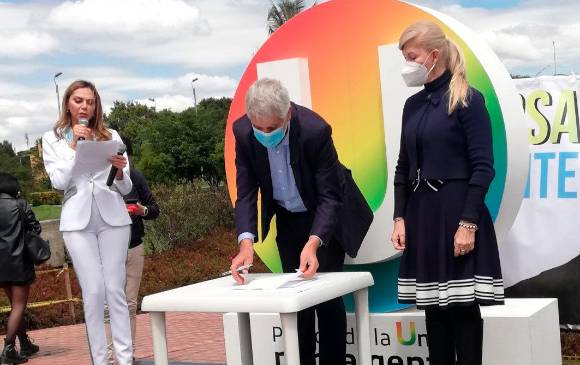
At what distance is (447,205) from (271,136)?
887mm

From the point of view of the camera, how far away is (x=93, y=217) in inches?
196

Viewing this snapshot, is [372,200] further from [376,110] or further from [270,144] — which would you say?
[270,144]

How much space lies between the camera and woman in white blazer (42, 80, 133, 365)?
16.3 ft

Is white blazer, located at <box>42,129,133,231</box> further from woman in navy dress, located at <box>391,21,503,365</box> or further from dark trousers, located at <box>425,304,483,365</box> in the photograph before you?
dark trousers, located at <box>425,304,483,365</box>

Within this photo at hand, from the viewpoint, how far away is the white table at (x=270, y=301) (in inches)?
137

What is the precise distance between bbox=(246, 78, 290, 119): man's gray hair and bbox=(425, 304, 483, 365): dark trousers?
1.21 m

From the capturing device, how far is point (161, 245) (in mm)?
16828

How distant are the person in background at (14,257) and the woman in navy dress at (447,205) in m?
4.48

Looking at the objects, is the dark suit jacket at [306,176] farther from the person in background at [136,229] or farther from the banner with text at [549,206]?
the banner with text at [549,206]

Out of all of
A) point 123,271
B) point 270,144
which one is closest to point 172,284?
point 123,271

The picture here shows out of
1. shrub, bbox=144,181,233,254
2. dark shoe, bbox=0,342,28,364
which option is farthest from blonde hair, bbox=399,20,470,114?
shrub, bbox=144,181,233,254

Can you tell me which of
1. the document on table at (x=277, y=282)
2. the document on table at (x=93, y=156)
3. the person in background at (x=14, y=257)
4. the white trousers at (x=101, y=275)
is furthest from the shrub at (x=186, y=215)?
the document on table at (x=277, y=282)

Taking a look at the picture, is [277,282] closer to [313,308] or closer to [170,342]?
[313,308]

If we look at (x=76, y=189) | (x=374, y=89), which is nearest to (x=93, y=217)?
(x=76, y=189)
